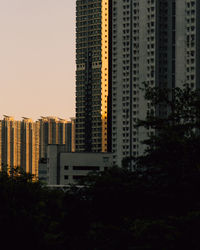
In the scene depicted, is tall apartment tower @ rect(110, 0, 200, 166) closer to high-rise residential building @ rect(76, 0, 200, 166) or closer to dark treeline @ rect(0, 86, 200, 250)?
high-rise residential building @ rect(76, 0, 200, 166)

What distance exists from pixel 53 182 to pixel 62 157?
734 cm

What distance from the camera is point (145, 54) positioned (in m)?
179

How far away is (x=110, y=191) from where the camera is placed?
33438 millimetres

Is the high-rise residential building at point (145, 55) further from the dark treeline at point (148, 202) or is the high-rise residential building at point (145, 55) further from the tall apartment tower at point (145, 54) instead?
the dark treeline at point (148, 202)

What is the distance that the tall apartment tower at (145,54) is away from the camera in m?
167

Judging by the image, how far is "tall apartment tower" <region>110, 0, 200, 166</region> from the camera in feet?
548

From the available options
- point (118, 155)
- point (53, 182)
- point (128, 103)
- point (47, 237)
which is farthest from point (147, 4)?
point (47, 237)

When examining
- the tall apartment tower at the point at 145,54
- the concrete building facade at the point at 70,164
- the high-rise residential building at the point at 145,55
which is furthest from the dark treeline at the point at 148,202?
the concrete building facade at the point at 70,164

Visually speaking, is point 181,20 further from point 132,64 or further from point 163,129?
point 163,129

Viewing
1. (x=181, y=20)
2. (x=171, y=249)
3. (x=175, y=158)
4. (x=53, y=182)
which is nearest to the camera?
(x=171, y=249)

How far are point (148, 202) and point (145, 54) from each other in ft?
486

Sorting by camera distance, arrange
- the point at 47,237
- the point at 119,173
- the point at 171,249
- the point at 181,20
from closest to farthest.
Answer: the point at 171,249, the point at 119,173, the point at 47,237, the point at 181,20

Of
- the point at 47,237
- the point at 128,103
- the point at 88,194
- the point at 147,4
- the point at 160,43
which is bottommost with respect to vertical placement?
the point at 47,237

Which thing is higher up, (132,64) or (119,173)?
(132,64)
